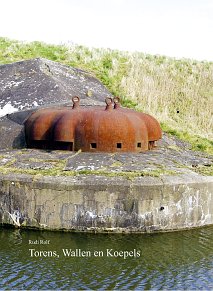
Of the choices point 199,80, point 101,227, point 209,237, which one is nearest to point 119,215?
point 101,227

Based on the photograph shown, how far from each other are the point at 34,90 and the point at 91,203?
19.0 feet

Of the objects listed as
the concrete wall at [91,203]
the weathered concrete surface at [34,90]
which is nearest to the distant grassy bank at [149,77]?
the weathered concrete surface at [34,90]

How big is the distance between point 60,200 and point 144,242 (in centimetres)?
138

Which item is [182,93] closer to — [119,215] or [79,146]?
[79,146]

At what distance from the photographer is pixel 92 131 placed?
909 centimetres

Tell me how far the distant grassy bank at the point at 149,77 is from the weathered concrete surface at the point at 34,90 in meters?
2.04

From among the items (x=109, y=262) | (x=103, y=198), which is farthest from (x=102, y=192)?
(x=109, y=262)

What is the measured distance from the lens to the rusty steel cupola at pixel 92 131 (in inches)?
358

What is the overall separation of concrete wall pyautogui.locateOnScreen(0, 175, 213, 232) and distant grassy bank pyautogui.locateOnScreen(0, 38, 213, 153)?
27.0 feet

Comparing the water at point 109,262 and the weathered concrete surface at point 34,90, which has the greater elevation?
the weathered concrete surface at point 34,90

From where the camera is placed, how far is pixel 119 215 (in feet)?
25.4

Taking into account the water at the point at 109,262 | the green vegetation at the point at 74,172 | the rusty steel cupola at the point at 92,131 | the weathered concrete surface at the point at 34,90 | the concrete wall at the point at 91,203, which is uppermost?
the weathered concrete surface at the point at 34,90

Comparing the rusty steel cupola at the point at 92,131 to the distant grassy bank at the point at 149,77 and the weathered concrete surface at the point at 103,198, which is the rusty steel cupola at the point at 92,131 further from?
the distant grassy bank at the point at 149,77

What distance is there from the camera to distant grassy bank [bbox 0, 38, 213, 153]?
17688 mm
